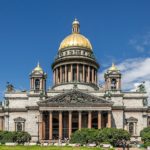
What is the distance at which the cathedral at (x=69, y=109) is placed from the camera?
4097 inches

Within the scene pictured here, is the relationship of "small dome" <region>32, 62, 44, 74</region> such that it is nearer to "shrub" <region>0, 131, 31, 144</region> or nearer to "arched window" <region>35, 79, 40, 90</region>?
"arched window" <region>35, 79, 40, 90</region>

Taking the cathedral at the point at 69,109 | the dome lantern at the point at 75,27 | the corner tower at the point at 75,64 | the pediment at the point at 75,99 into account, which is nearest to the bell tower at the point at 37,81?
the cathedral at the point at 69,109

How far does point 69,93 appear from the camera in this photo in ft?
346

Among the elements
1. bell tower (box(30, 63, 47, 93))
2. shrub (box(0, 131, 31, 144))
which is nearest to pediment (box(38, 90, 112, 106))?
bell tower (box(30, 63, 47, 93))

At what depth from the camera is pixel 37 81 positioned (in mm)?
111250

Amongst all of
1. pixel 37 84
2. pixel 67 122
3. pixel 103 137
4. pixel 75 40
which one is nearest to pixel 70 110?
pixel 67 122

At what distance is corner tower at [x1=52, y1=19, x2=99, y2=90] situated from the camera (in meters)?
121

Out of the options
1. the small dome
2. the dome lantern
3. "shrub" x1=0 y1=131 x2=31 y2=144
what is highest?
the dome lantern

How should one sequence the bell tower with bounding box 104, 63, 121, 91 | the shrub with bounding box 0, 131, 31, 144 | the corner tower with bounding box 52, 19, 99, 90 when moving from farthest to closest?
the corner tower with bounding box 52, 19, 99, 90 < the bell tower with bounding box 104, 63, 121, 91 < the shrub with bounding box 0, 131, 31, 144

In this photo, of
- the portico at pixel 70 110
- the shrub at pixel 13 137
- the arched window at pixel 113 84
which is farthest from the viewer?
the arched window at pixel 113 84

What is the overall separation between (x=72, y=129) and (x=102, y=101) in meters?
10.8

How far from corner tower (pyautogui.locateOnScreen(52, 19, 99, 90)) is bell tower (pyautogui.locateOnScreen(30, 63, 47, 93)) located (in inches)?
415

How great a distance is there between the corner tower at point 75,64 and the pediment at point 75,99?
13352 millimetres

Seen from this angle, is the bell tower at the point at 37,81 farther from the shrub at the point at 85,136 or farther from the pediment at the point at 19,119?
the shrub at the point at 85,136
